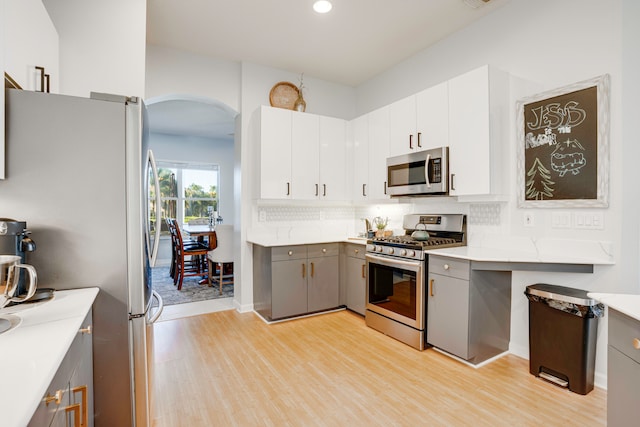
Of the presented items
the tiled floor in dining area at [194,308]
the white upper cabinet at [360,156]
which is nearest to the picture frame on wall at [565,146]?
the white upper cabinet at [360,156]

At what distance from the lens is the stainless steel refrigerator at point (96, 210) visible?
141 centimetres

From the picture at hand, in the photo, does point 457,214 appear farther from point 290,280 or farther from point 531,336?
A: point 290,280

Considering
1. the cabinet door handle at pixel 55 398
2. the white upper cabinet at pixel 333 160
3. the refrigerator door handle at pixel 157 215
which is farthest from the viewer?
the white upper cabinet at pixel 333 160

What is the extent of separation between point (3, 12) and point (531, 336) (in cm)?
349

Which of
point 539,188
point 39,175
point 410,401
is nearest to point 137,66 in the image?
point 39,175

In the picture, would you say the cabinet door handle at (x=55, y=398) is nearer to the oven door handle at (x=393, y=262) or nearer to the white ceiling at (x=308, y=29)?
the oven door handle at (x=393, y=262)

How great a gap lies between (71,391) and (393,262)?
8.09 ft

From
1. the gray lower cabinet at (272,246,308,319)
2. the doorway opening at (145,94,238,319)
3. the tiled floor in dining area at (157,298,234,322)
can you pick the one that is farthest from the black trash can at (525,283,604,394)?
the doorway opening at (145,94,238,319)

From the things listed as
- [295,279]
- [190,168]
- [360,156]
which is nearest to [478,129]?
[360,156]

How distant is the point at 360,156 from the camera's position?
Answer: 4023mm

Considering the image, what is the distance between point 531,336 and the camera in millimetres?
2406

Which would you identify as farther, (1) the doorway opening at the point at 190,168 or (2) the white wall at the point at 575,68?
(1) the doorway opening at the point at 190,168

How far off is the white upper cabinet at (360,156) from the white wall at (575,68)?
44.5 inches

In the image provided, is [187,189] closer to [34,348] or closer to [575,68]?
[34,348]
